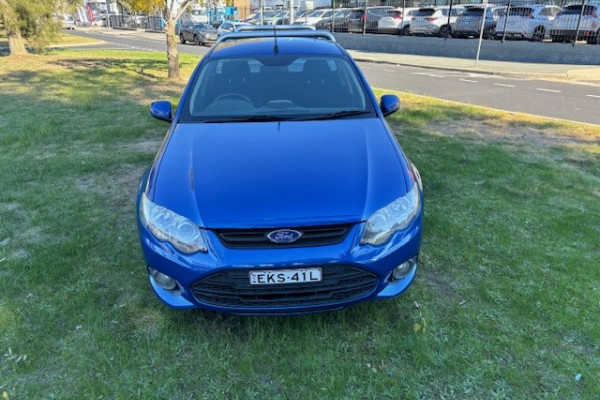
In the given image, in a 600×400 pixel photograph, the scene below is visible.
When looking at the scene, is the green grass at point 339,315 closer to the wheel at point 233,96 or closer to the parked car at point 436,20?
the wheel at point 233,96

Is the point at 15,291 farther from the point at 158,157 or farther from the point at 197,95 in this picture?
the point at 197,95

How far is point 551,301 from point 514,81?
1261 centimetres

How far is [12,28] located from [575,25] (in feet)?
72.7

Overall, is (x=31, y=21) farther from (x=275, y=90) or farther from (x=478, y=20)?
(x=478, y=20)

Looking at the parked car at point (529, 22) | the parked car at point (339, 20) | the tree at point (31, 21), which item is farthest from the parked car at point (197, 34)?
the parked car at point (529, 22)

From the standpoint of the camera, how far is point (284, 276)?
7.90ft

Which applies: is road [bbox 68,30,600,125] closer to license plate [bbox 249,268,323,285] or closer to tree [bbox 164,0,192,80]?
tree [bbox 164,0,192,80]

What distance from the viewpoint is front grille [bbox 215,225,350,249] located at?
2402 millimetres

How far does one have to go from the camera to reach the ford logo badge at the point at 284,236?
2.40m

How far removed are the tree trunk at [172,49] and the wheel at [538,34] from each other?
52.7 feet

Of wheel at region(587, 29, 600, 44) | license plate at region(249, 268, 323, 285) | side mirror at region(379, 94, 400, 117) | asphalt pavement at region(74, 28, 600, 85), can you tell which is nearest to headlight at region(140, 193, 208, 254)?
license plate at region(249, 268, 323, 285)

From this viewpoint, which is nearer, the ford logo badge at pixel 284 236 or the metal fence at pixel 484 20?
the ford logo badge at pixel 284 236

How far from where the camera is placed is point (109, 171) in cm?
549

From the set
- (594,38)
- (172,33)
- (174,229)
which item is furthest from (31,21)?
(594,38)
